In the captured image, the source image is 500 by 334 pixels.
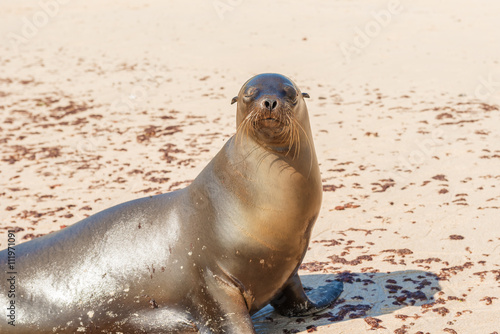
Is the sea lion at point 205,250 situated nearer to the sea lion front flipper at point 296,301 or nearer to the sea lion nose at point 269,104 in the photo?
the sea lion nose at point 269,104

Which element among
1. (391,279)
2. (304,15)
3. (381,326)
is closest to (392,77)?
(304,15)

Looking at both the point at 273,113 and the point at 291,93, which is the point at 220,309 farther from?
the point at 291,93

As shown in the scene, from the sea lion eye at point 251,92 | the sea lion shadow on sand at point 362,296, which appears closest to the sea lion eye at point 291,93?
the sea lion eye at point 251,92

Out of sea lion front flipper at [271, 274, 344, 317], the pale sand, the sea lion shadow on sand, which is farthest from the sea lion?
the pale sand

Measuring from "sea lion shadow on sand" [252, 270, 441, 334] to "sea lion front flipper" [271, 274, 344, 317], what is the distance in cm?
4

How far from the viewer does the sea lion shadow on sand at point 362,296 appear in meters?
4.37

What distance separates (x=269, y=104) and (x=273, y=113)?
0.06 metres

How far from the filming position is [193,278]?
390 cm

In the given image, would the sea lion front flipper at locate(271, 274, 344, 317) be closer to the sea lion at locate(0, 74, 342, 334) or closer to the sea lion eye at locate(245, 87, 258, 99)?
the sea lion at locate(0, 74, 342, 334)

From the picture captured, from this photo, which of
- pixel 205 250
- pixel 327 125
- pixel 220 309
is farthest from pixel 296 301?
pixel 327 125

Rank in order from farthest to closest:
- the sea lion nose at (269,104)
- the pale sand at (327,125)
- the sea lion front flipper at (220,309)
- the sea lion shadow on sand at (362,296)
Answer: the pale sand at (327,125)
the sea lion shadow on sand at (362,296)
the sea lion front flipper at (220,309)
the sea lion nose at (269,104)

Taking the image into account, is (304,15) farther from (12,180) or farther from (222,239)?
(222,239)

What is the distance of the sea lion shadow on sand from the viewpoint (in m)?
4.37

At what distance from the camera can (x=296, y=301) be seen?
4.43 metres
